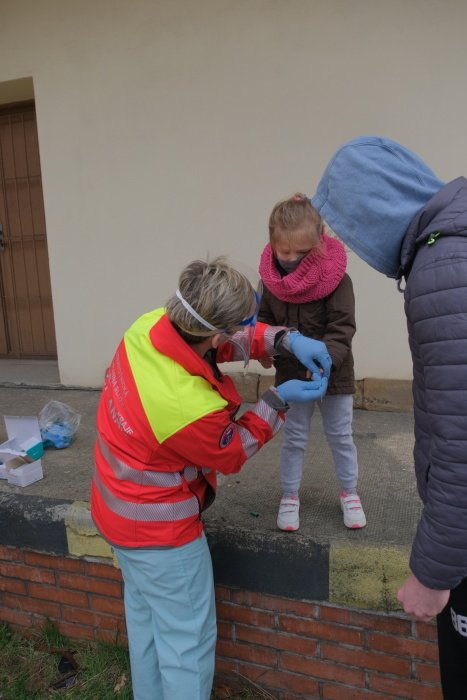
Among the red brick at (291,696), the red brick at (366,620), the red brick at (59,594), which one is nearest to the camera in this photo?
the red brick at (366,620)

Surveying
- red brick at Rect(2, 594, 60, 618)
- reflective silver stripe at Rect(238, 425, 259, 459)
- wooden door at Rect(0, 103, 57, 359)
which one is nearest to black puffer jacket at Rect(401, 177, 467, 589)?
reflective silver stripe at Rect(238, 425, 259, 459)

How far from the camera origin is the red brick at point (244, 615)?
2.17 meters

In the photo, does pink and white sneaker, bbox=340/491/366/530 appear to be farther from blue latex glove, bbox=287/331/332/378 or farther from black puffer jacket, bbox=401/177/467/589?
black puffer jacket, bbox=401/177/467/589

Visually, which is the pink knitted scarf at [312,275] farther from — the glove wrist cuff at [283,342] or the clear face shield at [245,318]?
the clear face shield at [245,318]

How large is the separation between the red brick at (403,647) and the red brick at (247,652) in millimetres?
407

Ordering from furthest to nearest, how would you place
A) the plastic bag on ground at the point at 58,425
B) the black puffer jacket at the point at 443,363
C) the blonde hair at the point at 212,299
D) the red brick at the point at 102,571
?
the plastic bag on ground at the point at 58,425
the red brick at the point at 102,571
the blonde hair at the point at 212,299
the black puffer jacket at the point at 443,363

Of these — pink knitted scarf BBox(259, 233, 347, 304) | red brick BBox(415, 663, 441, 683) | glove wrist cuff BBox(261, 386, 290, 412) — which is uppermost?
pink knitted scarf BBox(259, 233, 347, 304)

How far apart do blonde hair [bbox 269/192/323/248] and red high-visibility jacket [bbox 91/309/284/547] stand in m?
0.57

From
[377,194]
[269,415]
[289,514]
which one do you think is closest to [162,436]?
[269,415]

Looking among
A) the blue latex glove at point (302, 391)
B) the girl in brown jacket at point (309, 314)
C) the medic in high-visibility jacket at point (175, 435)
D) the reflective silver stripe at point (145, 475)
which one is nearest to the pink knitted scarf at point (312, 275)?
the girl in brown jacket at point (309, 314)

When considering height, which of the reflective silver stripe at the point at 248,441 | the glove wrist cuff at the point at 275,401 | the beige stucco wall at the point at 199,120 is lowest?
the reflective silver stripe at the point at 248,441

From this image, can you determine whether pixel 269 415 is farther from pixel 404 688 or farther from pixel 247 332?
pixel 404 688

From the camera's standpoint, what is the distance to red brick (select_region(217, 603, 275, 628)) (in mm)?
2172

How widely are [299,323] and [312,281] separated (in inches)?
8.6
